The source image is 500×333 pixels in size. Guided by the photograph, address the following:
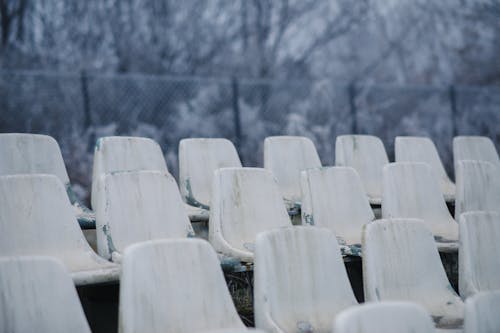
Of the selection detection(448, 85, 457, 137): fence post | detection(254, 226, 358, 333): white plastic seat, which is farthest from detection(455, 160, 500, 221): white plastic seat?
→ detection(448, 85, 457, 137): fence post

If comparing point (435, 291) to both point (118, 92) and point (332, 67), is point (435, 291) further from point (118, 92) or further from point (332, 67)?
point (332, 67)

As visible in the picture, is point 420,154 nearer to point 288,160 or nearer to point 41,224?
point 288,160

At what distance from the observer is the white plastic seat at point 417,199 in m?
2.77

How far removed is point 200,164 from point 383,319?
2.04 m

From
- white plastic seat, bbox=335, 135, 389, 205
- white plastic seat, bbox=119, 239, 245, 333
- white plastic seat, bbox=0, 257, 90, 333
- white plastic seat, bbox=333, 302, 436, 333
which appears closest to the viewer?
white plastic seat, bbox=333, 302, 436, 333

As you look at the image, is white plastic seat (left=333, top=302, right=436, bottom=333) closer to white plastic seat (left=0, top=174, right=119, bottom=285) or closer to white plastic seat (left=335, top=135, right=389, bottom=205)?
white plastic seat (left=0, top=174, right=119, bottom=285)

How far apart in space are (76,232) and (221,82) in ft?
8.85

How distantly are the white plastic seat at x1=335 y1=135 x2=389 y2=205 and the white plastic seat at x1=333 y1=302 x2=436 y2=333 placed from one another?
2317 mm

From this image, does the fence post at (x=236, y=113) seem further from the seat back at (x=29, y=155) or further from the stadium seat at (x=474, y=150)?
the seat back at (x=29, y=155)

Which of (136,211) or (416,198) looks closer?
(136,211)

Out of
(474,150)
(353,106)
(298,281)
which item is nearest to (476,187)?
(474,150)

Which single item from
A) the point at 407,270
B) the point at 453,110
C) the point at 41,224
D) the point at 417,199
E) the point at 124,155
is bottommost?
Result: the point at 407,270

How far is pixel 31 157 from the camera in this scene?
267cm

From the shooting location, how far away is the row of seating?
1317 millimetres
